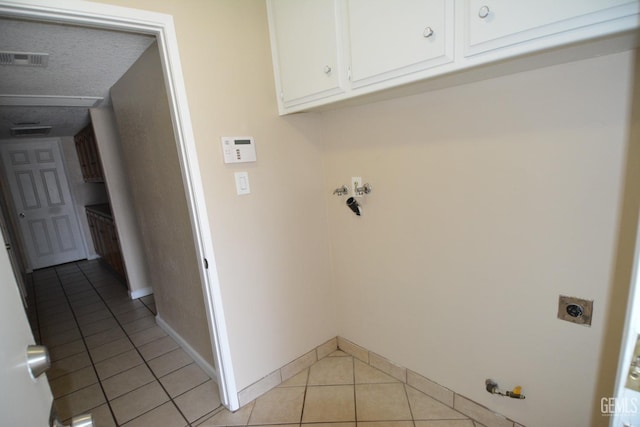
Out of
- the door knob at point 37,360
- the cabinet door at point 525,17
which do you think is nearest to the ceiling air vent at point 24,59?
the door knob at point 37,360

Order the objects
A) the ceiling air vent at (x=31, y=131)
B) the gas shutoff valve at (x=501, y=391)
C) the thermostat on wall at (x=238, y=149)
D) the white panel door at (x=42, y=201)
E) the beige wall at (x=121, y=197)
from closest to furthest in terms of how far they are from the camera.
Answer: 1. the gas shutoff valve at (x=501, y=391)
2. the thermostat on wall at (x=238, y=149)
3. the beige wall at (x=121, y=197)
4. the ceiling air vent at (x=31, y=131)
5. the white panel door at (x=42, y=201)

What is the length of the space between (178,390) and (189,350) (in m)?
0.37

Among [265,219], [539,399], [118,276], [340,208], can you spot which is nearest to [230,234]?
[265,219]

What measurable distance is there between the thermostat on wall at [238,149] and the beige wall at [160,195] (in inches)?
15.1

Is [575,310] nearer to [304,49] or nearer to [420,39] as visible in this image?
[420,39]

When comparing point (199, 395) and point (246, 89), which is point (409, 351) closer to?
point (199, 395)

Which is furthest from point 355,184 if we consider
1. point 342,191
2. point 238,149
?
point 238,149

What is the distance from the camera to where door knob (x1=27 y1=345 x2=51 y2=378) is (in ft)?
2.01

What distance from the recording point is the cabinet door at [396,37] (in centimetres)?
108

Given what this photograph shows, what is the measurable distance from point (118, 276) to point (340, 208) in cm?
395

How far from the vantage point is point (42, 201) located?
5.03m

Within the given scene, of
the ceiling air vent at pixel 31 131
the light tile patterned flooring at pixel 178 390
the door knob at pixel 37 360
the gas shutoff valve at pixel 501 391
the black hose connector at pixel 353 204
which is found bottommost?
the light tile patterned flooring at pixel 178 390

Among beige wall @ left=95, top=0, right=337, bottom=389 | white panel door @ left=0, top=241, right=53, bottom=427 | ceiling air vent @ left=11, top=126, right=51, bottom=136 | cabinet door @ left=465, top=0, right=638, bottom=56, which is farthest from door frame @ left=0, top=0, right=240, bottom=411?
ceiling air vent @ left=11, top=126, right=51, bottom=136

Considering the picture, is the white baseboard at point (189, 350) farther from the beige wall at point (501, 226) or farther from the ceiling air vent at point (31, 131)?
the ceiling air vent at point (31, 131)
